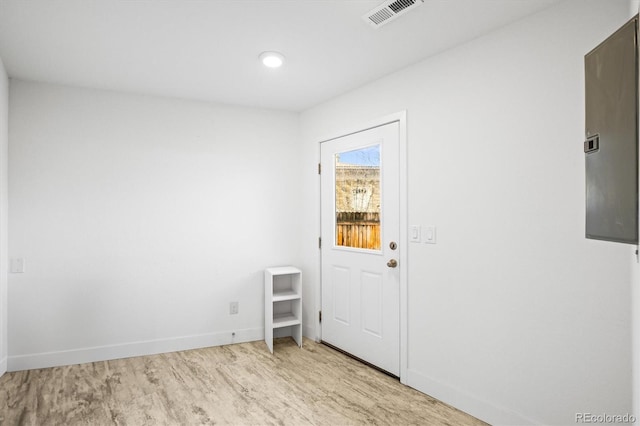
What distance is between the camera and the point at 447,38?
8.03 ft

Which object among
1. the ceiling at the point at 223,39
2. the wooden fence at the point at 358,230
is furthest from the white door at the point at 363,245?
the ceiling at the point at 223,39

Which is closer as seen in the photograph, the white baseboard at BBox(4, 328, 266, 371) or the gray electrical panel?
the gray electrical panel

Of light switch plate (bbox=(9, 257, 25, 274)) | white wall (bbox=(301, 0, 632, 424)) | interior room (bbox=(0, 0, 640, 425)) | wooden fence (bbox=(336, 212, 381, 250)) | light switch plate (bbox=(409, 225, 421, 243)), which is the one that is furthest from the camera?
wooden fence (bbox=(336, 212, 381, 250))

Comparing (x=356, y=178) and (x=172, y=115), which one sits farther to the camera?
(x=172, y=115)

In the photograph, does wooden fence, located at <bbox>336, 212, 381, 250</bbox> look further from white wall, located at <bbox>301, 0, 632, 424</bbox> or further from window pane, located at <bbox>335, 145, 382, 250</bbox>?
white wall, located at <bbox>301, 0, 632, 424</bbox>

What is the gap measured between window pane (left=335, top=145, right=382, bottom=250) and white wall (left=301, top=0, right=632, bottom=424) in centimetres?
42

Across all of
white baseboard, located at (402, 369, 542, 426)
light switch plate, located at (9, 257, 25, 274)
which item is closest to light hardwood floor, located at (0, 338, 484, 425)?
white baseboard, located at (402, 369, 542, 426)

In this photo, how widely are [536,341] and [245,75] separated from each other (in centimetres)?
282

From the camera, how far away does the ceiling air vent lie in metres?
2.03

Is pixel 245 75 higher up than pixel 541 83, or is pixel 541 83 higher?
pixel 245 75

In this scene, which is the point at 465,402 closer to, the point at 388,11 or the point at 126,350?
the point at 388,11

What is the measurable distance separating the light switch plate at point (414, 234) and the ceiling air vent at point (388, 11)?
1.42 m

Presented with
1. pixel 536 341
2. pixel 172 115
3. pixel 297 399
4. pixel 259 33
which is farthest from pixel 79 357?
pixel 536 341

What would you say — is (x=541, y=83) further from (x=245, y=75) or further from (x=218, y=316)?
(x=218, y=316)
